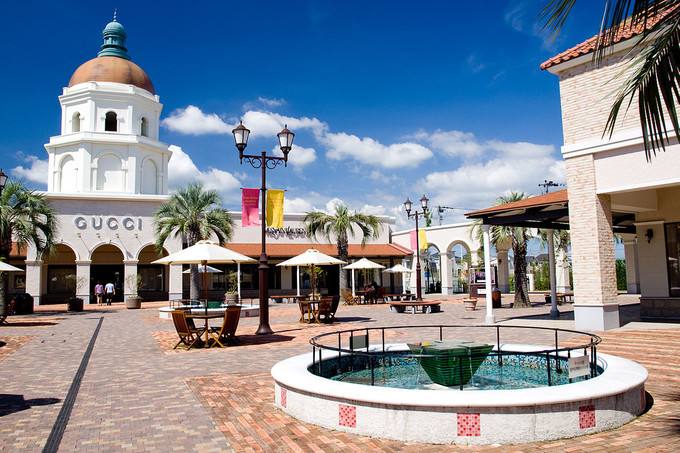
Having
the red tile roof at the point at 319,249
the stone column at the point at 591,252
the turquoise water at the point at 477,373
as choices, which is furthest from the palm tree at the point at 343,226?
the turquoise water at the point at 477,373

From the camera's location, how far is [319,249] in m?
38.7

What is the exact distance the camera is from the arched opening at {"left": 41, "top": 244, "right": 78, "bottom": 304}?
3588cm

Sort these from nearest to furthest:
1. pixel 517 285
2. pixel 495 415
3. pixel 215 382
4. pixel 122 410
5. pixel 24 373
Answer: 1. pixel 495 415
2. pixel 122 410
3. pixel 215 382
4. pixel 24 373
5. pixel 517 285

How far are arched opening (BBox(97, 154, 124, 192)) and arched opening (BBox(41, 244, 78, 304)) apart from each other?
18.2ft

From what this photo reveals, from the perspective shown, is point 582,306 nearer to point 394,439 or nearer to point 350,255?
point 394,439

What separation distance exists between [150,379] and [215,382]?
4.13 feet

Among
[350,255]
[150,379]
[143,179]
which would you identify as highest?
[143,179]

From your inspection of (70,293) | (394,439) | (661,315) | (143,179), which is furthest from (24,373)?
(143,179)

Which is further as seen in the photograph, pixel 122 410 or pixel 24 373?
pixel 24 373

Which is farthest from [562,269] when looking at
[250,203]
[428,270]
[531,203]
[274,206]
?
[274,206]

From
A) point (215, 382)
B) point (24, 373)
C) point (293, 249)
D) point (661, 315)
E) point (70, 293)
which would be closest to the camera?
point (215, 382)

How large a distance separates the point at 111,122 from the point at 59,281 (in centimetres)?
1254

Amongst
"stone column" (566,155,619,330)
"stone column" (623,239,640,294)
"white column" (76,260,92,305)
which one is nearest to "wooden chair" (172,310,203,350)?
"stone column" (566,155,619,330)

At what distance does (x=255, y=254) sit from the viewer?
36844 millimetres
